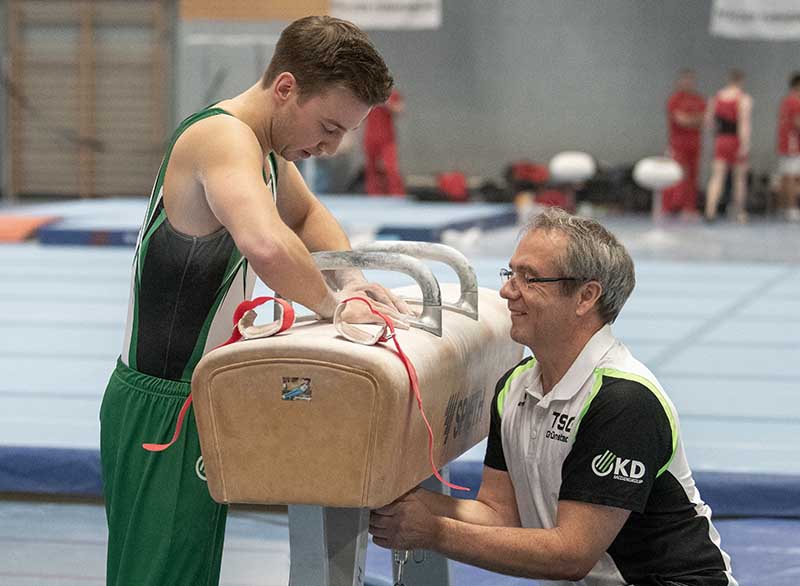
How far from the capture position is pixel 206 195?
2250 millimetres

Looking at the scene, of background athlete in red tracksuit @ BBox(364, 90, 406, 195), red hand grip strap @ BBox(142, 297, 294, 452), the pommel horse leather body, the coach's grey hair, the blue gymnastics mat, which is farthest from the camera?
Result: background athlete in red tracksuit @ BBox(364, 90, 406, 195)

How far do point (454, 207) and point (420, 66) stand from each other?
4.72 metres

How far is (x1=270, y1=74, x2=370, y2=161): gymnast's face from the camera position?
7.60 ft

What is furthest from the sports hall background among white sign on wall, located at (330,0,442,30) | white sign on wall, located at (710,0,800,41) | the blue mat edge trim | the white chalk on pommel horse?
white sign on wall, located at (710,0,800,41)

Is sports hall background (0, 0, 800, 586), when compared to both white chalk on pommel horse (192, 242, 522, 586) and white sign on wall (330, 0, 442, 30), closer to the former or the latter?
white sign on wall (330, 0, 442, 30)

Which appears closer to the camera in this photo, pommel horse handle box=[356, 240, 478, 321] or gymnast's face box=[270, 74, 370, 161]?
gymnast's face box=[270, 74, 370, 161]

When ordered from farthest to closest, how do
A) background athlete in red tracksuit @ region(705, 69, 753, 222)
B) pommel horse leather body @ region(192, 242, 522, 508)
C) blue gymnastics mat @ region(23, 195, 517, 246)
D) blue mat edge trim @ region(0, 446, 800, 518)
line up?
background athlete in red tracksuit @ region(705, 69, 753, 222) → blue gymnastics mat @ region(23, 195, 517, 246) → blue mat edge trim @ region(0, 446, 800, 518) → pommel horse leather body @ region(192, 242, 522, 508)

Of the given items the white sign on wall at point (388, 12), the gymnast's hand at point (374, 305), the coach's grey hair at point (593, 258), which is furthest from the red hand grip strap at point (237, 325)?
the white sign on wall at point (388, 12)

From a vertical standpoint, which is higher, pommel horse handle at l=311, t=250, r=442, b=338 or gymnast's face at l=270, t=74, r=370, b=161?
gymnast's face at l=270, t=74, r=370, b=161

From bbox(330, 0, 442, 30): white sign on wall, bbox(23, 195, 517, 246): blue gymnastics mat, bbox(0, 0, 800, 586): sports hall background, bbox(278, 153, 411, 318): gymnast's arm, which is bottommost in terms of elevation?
bbox(23, 195, 517, 246): blue gymnastics mat

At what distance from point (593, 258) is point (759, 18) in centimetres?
1175

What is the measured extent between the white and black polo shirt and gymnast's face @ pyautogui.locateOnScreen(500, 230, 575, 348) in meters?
0.09

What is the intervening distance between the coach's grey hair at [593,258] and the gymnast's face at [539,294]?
0.02 m

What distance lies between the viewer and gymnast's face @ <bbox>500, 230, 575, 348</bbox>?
2.39 metres
